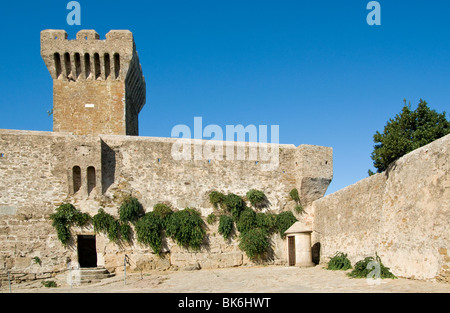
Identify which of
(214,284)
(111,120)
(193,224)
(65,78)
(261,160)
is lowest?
(214,284)

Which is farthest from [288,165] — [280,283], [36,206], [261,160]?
[36,206]

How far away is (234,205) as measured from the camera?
17.9m

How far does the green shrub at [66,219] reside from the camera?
16.0 meters

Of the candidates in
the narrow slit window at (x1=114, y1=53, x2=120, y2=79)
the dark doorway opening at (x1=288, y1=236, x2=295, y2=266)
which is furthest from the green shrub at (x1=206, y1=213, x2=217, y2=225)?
the narrow slit window at (x1=114, y1=53, x2=120, y2=79)

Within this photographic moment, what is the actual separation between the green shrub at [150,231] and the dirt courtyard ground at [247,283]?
3.55 ft

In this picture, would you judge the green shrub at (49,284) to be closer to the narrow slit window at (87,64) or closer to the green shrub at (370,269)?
the green shrub at (370,269)

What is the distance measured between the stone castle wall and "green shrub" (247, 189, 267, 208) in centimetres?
359

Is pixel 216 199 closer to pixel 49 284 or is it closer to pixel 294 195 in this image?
pixel 294 195

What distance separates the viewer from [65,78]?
837 inches

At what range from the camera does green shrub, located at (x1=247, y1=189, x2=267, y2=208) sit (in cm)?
1828

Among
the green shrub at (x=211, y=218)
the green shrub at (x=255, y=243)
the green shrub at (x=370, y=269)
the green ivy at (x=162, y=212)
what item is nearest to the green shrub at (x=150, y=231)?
the green ivy at (x=162, y=212)

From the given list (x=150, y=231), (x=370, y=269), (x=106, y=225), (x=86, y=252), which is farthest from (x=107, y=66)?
(x=370, y=269)

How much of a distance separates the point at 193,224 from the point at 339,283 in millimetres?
7200

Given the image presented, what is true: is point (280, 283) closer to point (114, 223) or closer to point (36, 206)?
point (114, 223)
